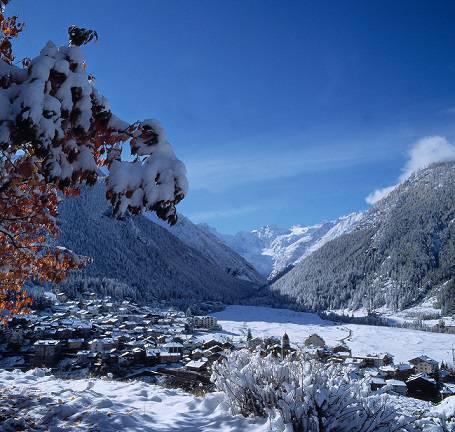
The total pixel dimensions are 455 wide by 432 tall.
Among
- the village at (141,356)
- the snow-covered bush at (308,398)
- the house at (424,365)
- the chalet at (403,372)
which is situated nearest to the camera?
the snow-covered bush at (308,398)

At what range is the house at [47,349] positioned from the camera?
1960 inches

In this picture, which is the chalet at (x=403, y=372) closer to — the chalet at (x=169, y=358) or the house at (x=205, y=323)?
the chalet at (x=169, y=358)

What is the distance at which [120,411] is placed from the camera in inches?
318

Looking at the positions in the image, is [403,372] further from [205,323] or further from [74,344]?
[205,323]

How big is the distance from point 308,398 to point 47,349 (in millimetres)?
51141

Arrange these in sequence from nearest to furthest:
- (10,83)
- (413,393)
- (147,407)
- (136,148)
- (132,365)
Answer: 1. (10,83)
2. (136,148)
3. (147,407)
4. (413,393)
5. (132,365)

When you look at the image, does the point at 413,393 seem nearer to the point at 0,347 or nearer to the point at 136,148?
the point at 136,148

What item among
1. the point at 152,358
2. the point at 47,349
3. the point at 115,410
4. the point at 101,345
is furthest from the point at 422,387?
the point at 47,349

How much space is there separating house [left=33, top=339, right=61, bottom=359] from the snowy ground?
145 ft

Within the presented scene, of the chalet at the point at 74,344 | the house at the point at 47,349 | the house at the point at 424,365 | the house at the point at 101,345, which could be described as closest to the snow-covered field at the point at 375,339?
the house at the point at 424,365

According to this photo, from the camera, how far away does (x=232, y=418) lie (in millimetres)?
7711

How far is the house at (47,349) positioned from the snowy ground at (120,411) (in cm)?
4422

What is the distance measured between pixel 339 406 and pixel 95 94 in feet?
19.7

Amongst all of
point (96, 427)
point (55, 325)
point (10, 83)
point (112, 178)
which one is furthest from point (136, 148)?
point (55, 325)
